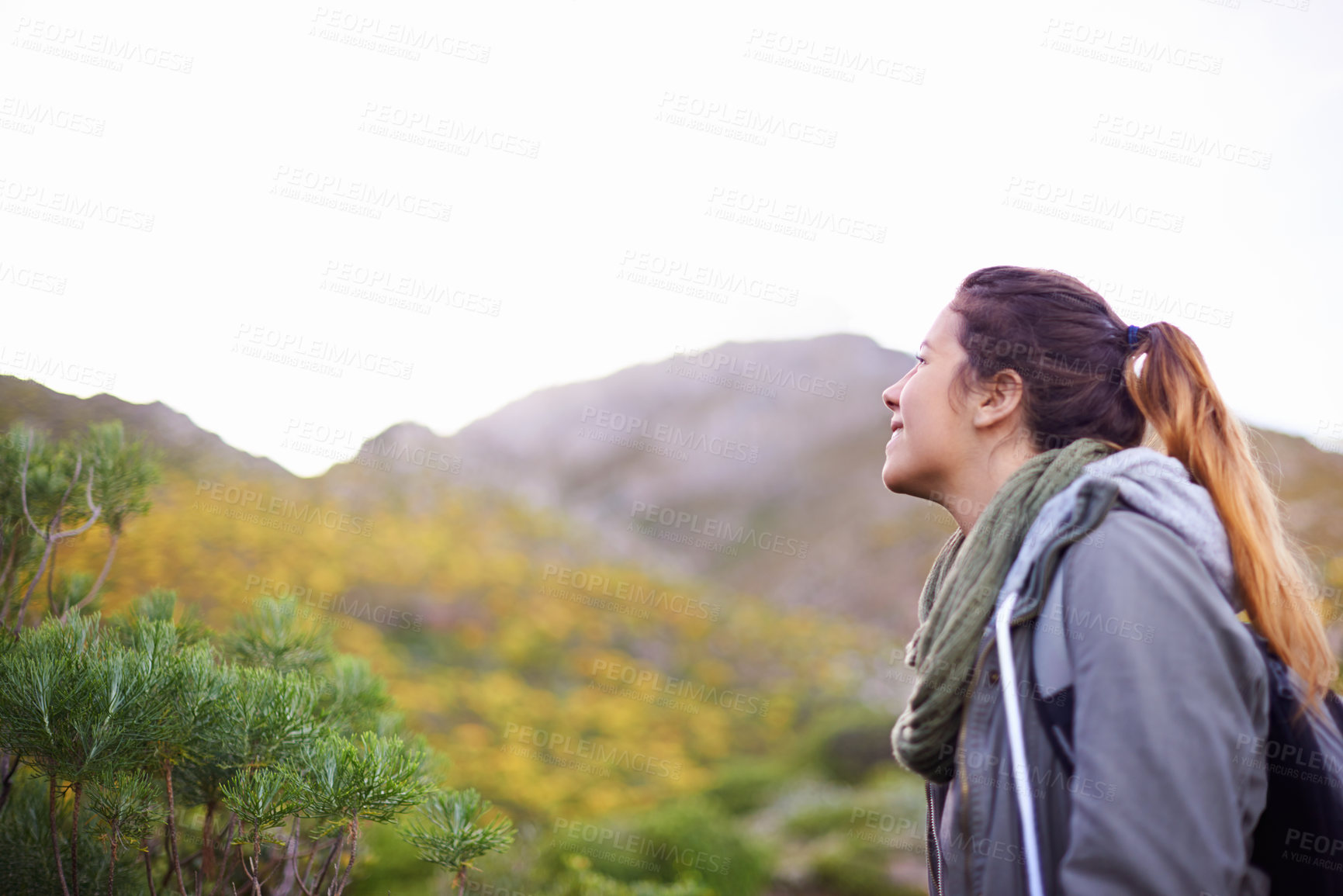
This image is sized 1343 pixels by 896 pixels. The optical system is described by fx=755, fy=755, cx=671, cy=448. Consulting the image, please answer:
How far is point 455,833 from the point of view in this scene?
1.39 metres

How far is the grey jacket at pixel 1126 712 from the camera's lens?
1.11 metres

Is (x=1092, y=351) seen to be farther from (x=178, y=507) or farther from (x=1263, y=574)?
(x=178, y=507)

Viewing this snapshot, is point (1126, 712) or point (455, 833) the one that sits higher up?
point (1126, 712)

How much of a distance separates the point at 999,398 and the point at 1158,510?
1.58ft

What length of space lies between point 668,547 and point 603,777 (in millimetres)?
9014

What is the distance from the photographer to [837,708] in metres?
8.20

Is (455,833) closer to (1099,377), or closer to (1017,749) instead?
(1017,749)

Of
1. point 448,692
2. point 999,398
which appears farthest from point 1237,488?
point 448,692

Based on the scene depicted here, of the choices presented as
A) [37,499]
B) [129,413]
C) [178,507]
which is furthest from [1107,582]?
[178,507]

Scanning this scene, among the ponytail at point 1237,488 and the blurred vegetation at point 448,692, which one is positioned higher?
the ponytail at point 1237,488

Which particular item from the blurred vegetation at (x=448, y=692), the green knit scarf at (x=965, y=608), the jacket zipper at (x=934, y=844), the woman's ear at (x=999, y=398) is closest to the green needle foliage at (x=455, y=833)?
the blurred vegetation at (x=448, y=692)

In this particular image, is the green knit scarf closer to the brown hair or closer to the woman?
the woman

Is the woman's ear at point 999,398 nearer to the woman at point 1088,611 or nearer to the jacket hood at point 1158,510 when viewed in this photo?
the woman at point 1088,611

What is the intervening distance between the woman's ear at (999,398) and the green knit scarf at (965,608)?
0.18 m
